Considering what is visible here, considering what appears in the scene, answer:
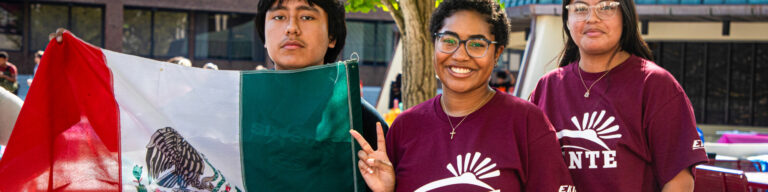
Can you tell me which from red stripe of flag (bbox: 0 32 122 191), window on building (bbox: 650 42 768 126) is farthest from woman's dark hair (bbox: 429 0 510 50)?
window on building (bbox: 650 42 768 126)

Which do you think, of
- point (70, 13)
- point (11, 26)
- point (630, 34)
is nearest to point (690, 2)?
point (630, 34)

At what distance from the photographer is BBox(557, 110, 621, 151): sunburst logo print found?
7.64 ft

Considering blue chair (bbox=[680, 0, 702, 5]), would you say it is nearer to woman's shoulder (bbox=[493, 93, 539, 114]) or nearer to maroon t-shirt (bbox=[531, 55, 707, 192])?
maroon t-shirt (bbox=[531, 55, 707, 192])

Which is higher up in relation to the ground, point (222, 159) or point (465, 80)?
point (465, 80)

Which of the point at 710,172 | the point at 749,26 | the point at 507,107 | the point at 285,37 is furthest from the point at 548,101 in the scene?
the point at 749,26

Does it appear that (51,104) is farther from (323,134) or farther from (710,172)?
(710,172)

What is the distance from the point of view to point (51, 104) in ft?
7.97

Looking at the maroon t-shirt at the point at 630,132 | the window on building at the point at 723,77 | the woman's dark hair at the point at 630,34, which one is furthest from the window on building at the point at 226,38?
the maroon t-shirt at the point at 630,132

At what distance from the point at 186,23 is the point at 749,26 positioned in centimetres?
2330

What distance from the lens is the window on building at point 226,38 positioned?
30.7m

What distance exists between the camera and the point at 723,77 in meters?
14.6

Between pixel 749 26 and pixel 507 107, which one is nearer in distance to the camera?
pixel 507 107

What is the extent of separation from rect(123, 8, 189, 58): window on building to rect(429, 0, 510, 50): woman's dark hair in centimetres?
2908

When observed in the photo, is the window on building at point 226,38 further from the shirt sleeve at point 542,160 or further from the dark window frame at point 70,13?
the shirt sleeve at point 542,160
